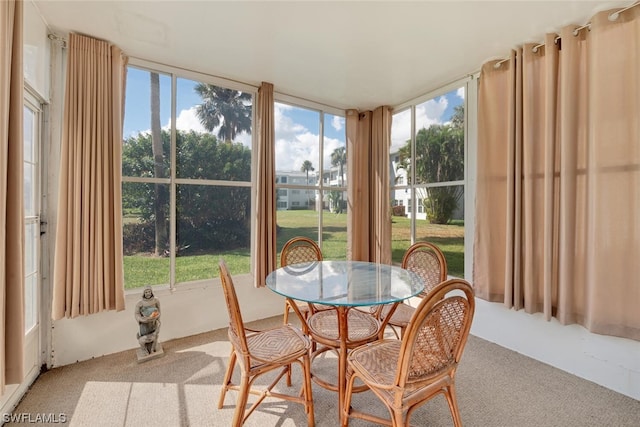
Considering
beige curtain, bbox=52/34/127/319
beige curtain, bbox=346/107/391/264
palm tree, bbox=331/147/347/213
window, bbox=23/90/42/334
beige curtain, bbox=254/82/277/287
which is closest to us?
window, bbox=23/90/42/334

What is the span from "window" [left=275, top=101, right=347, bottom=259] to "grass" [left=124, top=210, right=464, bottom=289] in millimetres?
15

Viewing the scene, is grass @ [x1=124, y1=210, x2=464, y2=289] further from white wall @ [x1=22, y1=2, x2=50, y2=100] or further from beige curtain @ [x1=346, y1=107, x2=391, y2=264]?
white wall @ [x1=22, y1=2, x2=50, y2=100]

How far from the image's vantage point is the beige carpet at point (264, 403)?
5.47 ft

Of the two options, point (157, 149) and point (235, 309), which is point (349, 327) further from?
point (157, 149)

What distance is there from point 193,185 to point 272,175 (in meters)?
0.90

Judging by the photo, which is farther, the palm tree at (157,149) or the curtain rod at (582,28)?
the palm tree at (157,149)

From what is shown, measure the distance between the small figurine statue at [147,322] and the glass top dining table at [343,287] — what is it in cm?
122

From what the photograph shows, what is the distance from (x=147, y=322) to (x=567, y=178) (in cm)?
366

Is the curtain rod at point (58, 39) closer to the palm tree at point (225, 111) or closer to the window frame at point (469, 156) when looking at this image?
the palm tree at point (225, 111)

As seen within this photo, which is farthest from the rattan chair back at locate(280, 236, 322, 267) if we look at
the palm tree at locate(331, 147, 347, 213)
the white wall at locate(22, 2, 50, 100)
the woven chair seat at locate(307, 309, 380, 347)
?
the white wall at locate(22, 2, 50, 100)

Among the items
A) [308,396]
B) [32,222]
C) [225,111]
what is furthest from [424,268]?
[32,222]

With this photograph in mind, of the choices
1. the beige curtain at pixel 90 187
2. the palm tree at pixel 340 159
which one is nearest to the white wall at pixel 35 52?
the beige curtain at pixel 90 187

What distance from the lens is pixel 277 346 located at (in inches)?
64.3

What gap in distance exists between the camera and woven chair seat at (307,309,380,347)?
1823 millimetres
